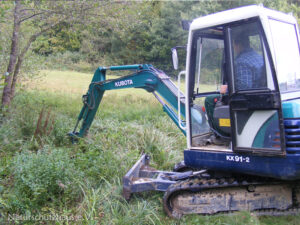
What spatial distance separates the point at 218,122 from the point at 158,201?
5.22 ft

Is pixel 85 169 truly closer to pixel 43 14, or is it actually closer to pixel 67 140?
pixel 67 140

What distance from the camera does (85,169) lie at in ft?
19.5

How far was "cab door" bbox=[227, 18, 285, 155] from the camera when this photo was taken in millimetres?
3527

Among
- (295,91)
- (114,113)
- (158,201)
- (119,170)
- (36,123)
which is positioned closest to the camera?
(295,91)

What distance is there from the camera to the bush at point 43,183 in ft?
15.5

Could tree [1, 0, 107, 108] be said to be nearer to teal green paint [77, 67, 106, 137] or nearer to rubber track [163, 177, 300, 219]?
teal green paint [77, 67, 106, 137]

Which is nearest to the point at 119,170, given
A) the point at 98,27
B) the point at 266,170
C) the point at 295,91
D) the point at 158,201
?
the point at 158,201

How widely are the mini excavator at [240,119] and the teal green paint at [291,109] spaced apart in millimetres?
10

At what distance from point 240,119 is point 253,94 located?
36cm

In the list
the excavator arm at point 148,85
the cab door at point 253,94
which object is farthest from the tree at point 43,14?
the cab door at point 253,94

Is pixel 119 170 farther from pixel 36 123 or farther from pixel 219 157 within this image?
pixel 36 123

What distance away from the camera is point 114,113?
1039 cm

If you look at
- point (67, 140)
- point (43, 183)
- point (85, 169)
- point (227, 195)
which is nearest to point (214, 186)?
point (227, 195)

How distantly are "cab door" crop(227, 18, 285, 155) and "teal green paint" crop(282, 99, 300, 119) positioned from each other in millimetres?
100
